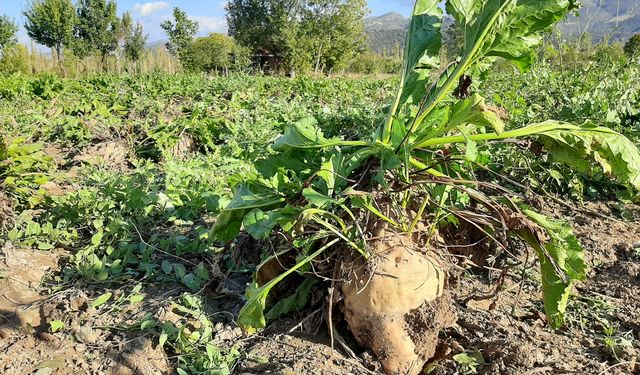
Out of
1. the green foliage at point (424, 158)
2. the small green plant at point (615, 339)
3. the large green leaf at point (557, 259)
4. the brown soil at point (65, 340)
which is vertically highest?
the green foliage at point (424, 158)

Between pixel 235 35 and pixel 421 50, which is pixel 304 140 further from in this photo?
pixel 235 35

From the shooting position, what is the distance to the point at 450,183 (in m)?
1.83

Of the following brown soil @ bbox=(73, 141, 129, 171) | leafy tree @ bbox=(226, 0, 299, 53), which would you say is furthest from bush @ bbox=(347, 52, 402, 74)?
brown soil @ bbox=(73, 141, 129, 171)

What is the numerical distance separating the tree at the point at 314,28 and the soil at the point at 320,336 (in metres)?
32.1

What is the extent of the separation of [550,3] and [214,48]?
36.6 meters

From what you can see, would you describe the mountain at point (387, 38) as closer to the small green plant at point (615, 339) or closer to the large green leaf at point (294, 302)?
the large green leaf at point (294, 302)

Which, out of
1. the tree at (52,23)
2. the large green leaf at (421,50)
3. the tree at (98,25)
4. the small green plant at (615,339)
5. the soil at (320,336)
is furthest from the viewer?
the tree at (98,25)

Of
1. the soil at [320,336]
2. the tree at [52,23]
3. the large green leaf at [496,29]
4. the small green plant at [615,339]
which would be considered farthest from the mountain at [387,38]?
the tree at [52,23]

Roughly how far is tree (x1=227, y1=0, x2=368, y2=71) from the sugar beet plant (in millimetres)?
32245

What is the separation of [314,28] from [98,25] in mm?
15359

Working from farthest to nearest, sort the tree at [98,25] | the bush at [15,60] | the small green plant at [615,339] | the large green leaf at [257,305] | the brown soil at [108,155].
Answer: the tree at [98,25] < the bush at [15,60] < the brown soil at [108,155] < the small green plant at [615,339] < the large green leaf at [257,305]

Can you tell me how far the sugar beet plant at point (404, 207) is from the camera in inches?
73.7

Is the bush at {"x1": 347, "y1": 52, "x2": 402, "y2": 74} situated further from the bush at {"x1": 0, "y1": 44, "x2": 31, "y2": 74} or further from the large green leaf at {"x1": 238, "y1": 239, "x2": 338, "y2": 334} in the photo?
the large green leaf at {"x1": 238, "y1": 239, "x2": 338, "y2": 334}

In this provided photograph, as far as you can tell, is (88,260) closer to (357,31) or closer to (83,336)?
(83,336)
